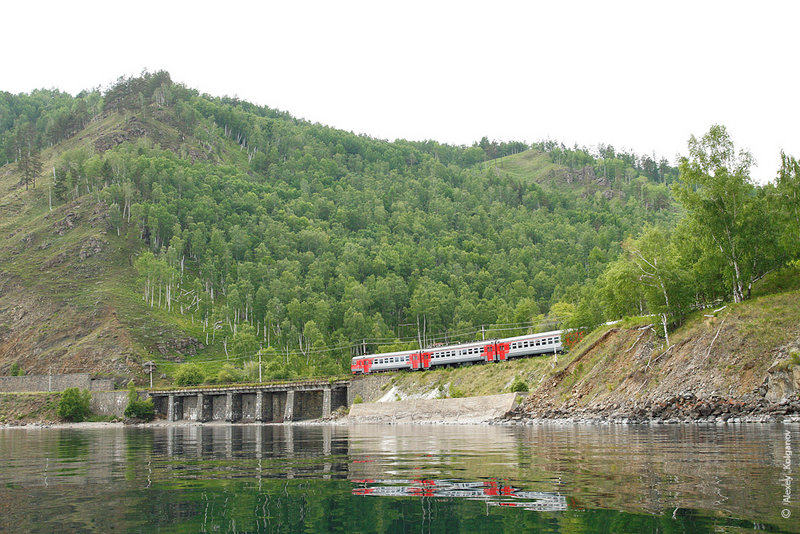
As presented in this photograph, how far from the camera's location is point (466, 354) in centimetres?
7875

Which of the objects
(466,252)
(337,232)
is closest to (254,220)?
(337,232)

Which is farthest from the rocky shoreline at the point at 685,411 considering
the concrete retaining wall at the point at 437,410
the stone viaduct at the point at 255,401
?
the stone viaduct at the point at 255,401

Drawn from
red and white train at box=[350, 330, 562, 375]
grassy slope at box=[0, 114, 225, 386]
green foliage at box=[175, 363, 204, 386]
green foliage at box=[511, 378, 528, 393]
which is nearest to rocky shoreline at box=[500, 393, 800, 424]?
green foliage at box=[511, 378, 528, 393]

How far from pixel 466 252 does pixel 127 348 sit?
99.2 metres

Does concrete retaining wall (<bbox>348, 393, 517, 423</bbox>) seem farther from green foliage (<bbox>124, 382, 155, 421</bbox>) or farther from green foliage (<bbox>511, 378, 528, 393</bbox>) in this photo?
green foliage (<bbox>124, 382, 155, 421</bbox>)

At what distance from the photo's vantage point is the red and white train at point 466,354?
72312 millimetres

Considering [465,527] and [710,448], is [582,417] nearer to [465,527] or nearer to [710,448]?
[710,448]

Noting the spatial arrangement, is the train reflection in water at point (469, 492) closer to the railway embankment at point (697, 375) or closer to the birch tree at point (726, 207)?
the railway embankment at point (697, 375)

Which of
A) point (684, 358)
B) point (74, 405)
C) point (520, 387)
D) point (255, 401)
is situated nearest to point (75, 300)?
point (74, 405)

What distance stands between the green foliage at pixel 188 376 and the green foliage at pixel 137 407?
703cm

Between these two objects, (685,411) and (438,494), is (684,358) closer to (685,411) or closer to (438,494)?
(685,411)

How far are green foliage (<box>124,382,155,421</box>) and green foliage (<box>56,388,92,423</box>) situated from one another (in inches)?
265

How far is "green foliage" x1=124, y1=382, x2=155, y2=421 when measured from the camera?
96188 mm

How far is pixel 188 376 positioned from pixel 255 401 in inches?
641
